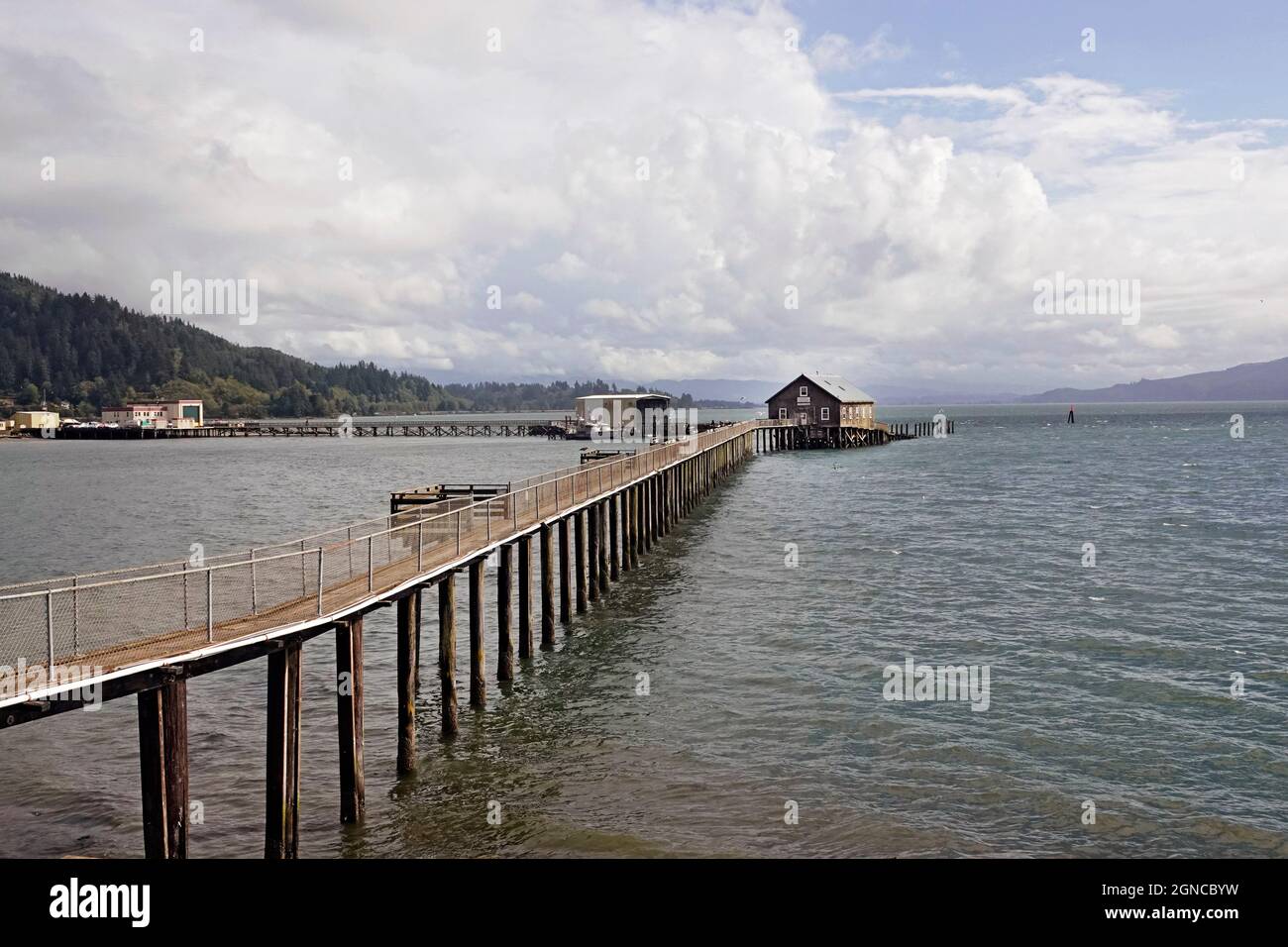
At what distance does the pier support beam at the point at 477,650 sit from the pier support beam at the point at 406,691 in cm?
265

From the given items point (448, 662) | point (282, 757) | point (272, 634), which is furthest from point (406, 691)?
point (272, 634)

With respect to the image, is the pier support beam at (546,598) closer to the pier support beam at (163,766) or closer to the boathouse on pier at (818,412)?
the pier support beam at (163,766)

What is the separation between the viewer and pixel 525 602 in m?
24.7

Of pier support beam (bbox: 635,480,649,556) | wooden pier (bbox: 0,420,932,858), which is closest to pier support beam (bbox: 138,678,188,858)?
wooden pier (bbox: 0,420,932,858)

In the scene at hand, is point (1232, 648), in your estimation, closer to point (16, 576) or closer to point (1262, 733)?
point (1262, 733)

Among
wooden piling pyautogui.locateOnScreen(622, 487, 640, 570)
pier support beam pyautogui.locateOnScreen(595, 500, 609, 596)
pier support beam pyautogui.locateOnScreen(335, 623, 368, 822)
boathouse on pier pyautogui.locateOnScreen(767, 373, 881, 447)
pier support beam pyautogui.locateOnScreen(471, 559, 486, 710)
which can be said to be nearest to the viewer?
pier support beam pyautogui.locateOnScreen(335, 623, 368, 822)

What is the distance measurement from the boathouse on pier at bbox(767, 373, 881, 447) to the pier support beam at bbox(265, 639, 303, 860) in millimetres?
99459

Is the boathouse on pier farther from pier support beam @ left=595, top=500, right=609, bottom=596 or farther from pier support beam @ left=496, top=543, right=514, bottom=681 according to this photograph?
pier support beam @ left=496, top=543, right=514, bottom=681

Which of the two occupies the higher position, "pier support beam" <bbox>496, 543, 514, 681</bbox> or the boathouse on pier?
the boathouse on pier

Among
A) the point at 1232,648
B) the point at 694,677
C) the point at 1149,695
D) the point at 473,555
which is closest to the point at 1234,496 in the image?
the point at 1232,648

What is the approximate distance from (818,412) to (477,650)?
94941mm

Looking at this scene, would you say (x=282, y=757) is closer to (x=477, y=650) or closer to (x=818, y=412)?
(x=477, y=650)

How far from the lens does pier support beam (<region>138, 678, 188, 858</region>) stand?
11531 millimetres

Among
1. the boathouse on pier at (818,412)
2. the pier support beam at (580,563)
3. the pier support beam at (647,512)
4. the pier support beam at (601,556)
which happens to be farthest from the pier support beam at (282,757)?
the boathouse on pier at (818,412)
